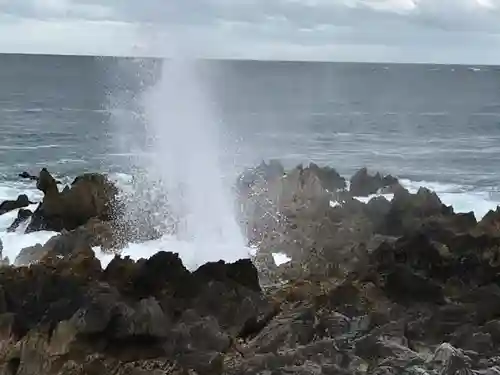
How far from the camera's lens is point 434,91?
117 metres

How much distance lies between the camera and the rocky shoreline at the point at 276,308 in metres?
11.6

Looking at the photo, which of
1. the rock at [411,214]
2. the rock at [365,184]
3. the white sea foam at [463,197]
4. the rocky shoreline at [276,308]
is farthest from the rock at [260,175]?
the rocky shoreline at [276,308]

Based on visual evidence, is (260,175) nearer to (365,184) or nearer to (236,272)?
(365,184)

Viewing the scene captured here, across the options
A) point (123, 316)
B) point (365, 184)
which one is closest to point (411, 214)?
point (365, 184)

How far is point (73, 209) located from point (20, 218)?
2.40 meters

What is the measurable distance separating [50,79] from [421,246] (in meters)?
117

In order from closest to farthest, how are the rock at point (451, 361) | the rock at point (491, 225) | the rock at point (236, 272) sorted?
1. the rock at point (451, 361)
2. the rock at point (236, 272)
3. the rock at point (491, 225)

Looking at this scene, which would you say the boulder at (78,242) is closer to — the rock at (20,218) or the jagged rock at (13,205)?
the rock at (20,218)

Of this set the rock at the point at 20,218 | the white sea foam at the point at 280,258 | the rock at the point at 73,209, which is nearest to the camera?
the white sea foam at the point at 280,258

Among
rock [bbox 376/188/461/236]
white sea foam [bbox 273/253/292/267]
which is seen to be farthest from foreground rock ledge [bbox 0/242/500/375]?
rock [bbox 376/188/461/236]

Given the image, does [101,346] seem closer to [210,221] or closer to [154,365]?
[154,365]

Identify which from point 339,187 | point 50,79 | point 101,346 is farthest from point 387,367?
point 50,79

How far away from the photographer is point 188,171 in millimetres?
23516

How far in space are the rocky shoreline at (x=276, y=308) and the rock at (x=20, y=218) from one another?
4.35 m
